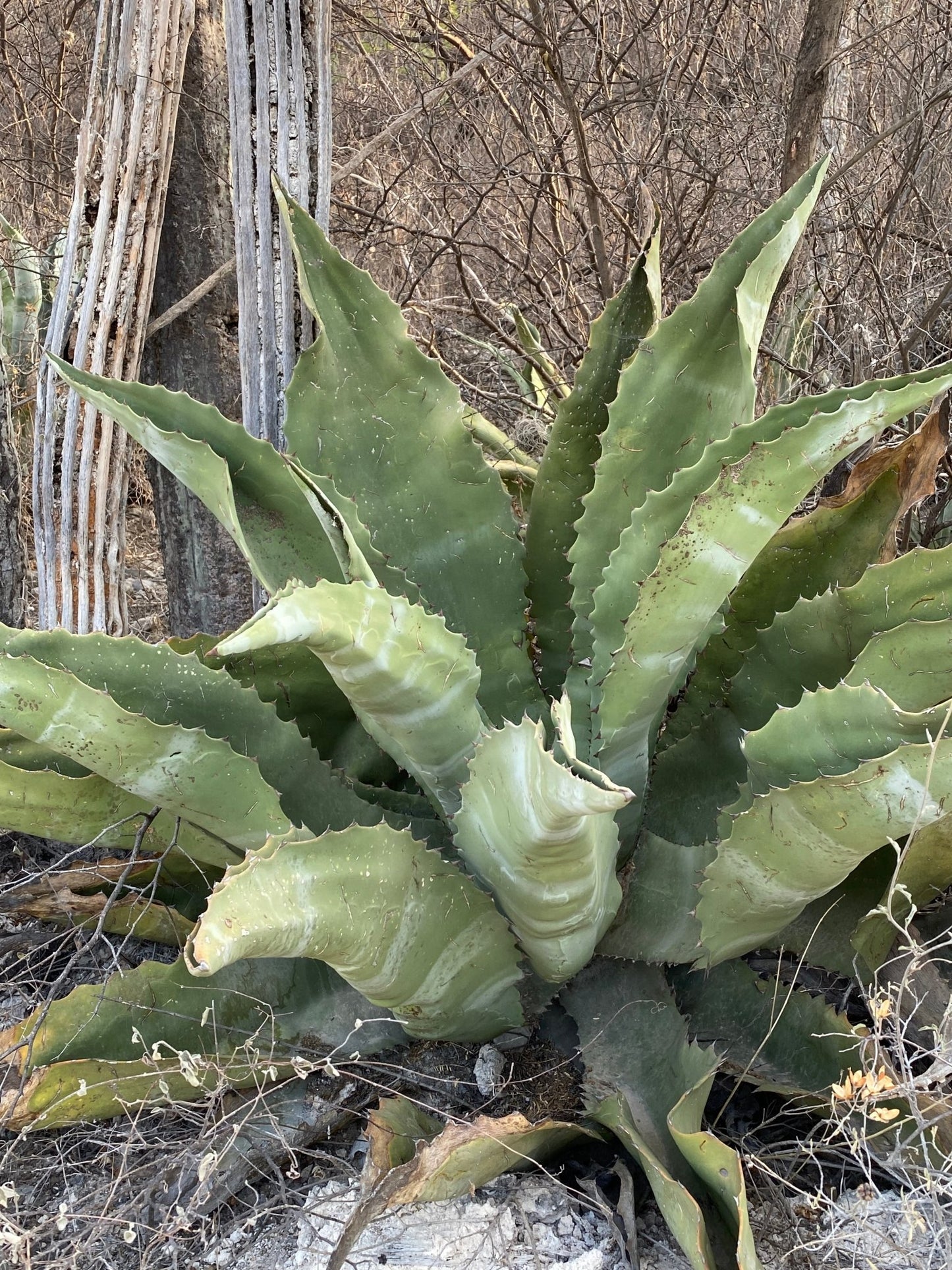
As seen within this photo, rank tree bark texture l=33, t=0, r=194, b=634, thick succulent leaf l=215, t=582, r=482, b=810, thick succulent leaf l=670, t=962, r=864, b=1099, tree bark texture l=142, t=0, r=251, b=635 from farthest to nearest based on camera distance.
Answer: tree bark texture l=142, t=0, r=251, b=635 < tree bark texture l=33, t=0, r=194, b=634 < thick succulent leaf l=670, t=962, r=864, b=1099 < thick succulent leaf l=215, t=582, r=482, b=810

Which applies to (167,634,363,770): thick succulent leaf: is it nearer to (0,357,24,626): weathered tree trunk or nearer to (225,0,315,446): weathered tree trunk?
(225,0,315,446): weathered tree trunk

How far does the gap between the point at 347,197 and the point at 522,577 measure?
2026mm

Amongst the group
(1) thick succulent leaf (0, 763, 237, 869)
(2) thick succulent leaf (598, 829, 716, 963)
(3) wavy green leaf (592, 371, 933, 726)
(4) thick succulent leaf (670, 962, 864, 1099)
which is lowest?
(4) thick succulent leaf (670, 962, 864, 1099)

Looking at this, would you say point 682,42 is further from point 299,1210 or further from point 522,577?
point 299,1210

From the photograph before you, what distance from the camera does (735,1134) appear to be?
3.79 ft

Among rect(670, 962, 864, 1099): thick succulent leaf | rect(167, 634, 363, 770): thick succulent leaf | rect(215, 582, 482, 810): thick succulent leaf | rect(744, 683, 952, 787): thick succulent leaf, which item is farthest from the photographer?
rect(167, 634, 363, 770): thick succulent leaf

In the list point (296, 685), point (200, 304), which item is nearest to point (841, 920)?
point (296, 685)

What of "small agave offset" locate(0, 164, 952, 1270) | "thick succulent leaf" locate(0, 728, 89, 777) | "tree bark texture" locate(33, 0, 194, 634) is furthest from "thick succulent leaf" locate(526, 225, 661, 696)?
"tree bark texture" locate(33, 0, 194, 634)

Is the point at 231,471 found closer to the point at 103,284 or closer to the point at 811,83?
the point at 103,284

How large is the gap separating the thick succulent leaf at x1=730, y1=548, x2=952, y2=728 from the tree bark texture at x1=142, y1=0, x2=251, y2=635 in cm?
95

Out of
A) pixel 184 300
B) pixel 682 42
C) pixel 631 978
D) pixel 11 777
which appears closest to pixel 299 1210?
pixel 631 978

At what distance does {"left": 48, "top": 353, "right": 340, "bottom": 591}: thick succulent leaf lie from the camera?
1064 millimetres

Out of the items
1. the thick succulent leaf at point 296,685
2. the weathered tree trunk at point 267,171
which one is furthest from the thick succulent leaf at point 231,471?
the weathered tree trunk at point 267,171

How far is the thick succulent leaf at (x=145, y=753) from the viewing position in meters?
1.00
